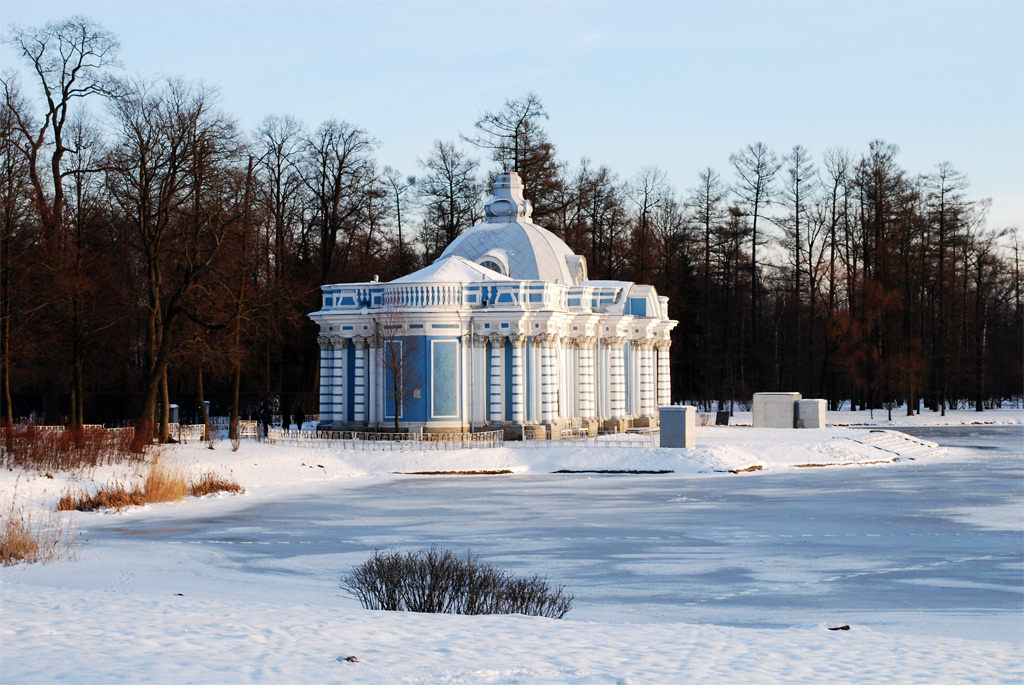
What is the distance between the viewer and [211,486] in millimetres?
29188

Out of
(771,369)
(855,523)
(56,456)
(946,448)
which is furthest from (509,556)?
(771,369)

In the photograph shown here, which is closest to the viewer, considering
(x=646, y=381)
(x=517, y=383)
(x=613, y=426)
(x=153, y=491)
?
(x=153, y=491)

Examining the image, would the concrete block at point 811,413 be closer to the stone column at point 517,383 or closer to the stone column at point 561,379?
the stone column at point 561,379

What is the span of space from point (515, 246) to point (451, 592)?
116 ft

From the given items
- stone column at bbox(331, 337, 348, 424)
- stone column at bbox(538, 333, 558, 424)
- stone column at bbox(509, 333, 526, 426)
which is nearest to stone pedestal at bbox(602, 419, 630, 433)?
stone column at bbox(538, 333, 558, 424)

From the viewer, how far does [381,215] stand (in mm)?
64812

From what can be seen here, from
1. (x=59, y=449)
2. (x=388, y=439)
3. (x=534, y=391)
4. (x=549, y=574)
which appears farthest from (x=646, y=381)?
(x=549, y=574)

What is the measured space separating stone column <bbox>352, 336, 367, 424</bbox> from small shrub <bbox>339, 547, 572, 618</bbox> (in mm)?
29647

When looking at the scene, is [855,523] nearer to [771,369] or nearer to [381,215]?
[381,215]

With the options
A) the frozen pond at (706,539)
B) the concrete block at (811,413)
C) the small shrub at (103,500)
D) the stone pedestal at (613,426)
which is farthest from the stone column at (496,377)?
the small shrub at (103,500)

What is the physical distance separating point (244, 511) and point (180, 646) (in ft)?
51.8

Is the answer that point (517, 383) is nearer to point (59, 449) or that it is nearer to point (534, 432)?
point (534, 432)

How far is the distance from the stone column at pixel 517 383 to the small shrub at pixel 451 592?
28.9m

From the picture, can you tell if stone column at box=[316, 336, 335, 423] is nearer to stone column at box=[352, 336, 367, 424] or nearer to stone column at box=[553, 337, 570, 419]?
stone column at box=[352, 336, 367, 424]
